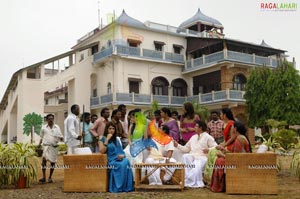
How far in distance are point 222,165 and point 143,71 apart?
19.5m

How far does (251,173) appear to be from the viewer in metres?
6.50

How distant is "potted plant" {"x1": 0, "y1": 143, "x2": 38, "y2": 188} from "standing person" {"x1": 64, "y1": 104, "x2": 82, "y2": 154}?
902 mm

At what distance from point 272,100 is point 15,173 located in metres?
17.4

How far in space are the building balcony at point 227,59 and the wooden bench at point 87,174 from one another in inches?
731

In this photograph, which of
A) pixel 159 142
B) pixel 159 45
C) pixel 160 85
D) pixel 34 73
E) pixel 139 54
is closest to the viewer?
pixel 159 142

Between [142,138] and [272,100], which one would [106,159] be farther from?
[272,100]

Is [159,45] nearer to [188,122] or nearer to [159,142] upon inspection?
[188,122]

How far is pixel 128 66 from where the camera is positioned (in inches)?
990

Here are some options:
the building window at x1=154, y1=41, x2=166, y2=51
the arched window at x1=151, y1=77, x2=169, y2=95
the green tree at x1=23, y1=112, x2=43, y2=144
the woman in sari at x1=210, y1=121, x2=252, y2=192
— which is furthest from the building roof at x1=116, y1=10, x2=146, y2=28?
the woman in sari at x1=210, y1=121, x2=252, y2=192

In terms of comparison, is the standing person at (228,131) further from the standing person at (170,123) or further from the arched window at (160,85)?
the arched window at (160,85)

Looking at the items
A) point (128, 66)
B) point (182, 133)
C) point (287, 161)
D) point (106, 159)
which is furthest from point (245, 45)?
point (106, 159)

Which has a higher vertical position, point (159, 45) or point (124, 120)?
point (159, 45)

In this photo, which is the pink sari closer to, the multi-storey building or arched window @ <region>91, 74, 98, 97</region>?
the multi-storey building

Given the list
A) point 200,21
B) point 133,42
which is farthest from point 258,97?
point 200,21
